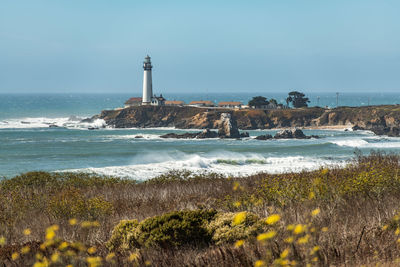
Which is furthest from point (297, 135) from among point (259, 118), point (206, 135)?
point (259, 118)

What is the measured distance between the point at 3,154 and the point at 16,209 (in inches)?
1662

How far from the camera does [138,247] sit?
27.4 ft

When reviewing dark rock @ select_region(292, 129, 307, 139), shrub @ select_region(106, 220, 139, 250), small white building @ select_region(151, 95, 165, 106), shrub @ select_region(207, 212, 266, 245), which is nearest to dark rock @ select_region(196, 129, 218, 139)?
dark rock @ select_region(292, 129, 307, 139)

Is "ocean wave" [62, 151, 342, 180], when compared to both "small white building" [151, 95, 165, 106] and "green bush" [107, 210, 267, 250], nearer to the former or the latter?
"green bush" [107, 210, 267, 250]

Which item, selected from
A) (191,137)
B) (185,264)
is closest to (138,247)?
(185,264)

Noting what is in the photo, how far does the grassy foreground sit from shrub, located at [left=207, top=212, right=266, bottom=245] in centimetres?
2

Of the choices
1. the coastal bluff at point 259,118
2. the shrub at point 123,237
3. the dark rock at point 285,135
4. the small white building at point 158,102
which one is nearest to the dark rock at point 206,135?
the dark rock at point 285,135

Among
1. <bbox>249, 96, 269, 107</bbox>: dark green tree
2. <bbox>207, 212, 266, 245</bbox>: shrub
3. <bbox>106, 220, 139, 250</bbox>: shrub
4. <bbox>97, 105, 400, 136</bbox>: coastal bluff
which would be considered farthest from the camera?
<bbox>249, 96, 269, 107</bbox>: dark green tree

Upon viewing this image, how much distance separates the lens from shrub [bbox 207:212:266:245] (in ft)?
25.9

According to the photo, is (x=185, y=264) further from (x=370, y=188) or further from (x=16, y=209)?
(x=16, y=209)

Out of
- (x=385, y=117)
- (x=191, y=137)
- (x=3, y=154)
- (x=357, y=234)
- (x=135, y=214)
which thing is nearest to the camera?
(x=357, y=234)

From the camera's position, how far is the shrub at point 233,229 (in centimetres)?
789

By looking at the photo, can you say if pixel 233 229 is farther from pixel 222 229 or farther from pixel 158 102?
pixel 158 102

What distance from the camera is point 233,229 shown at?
316 inches
